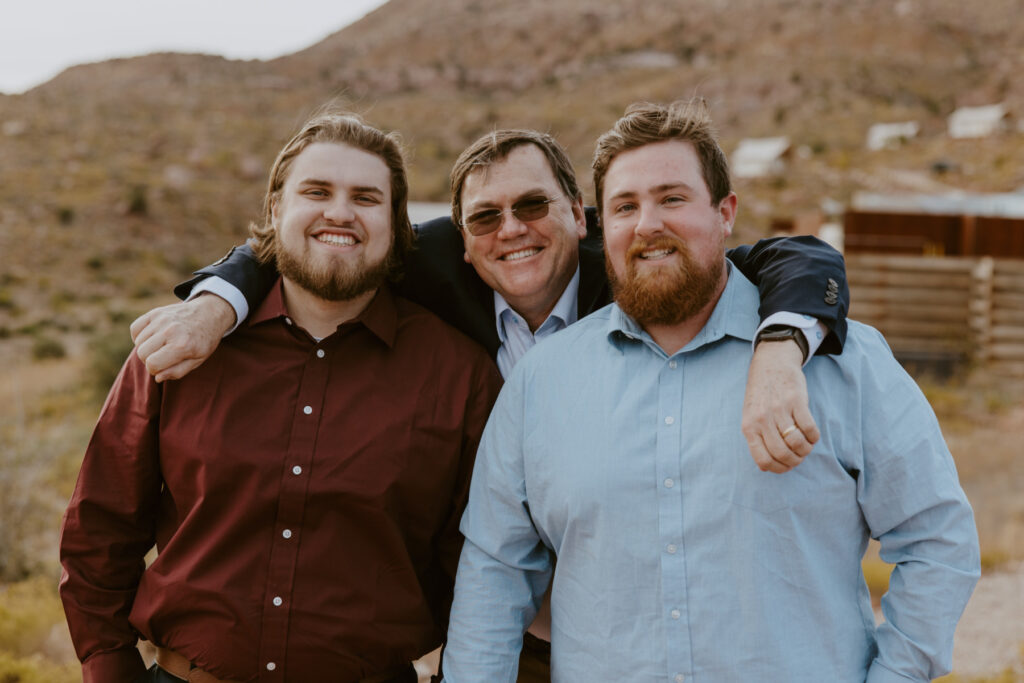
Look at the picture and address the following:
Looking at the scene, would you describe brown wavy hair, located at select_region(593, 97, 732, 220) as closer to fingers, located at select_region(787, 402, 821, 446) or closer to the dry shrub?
fingers, located at select_region(787, 402, 821, 446)

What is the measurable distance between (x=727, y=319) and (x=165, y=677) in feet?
6.87

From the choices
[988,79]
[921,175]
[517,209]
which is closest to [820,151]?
[921,175]

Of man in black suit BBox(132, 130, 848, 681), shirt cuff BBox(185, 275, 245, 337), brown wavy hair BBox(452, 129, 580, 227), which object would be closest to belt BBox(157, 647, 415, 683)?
man in black suit BBox(132, 130, 848, 681)

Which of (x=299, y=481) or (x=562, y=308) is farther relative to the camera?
(x=562, y=308)

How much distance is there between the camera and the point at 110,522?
2611 mm

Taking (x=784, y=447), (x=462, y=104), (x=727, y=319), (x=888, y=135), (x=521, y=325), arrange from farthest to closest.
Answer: (x=462, y=104) → (x=888, y=135) → (x=521, y=325) → (x=727, y=319) → (x=784, y=447)

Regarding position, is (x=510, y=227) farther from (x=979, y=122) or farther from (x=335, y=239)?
(x=979, y=122)

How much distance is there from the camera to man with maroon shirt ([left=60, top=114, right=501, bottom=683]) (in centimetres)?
243

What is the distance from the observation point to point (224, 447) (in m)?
2.48

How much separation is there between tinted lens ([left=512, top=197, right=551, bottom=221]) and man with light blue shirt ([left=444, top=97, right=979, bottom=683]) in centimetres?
54

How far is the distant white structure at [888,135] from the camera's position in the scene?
3997cm

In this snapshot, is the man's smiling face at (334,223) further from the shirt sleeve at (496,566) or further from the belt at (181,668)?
the belt at (181,668)

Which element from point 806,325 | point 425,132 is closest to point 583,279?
point 806,325

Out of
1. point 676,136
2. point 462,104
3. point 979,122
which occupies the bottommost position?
point 676,136
